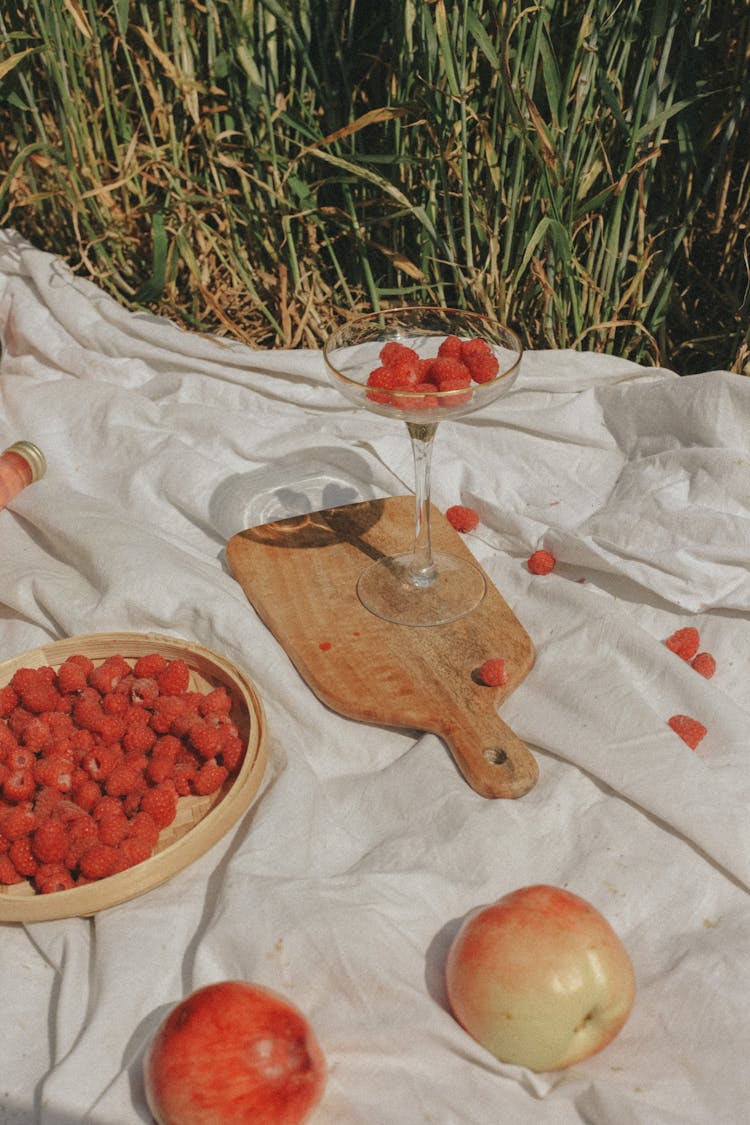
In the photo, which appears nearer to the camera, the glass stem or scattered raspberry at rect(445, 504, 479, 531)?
the glass stem

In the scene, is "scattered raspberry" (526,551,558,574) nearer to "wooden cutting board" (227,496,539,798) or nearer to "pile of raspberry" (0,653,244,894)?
"wooden cutting board" (227,496,539,798)

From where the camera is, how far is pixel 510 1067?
99 centimetres

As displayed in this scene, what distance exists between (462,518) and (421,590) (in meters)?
0.22

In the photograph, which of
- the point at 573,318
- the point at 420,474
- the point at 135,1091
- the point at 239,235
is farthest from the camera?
the point at 239,235

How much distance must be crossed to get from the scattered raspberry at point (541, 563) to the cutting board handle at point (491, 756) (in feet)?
1.18

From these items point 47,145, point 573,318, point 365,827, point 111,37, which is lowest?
point 365,827

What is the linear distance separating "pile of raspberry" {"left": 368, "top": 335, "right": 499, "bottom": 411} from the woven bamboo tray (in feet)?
1.34

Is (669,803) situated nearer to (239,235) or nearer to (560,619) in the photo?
(560,619)

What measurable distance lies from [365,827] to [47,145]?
1.47 m

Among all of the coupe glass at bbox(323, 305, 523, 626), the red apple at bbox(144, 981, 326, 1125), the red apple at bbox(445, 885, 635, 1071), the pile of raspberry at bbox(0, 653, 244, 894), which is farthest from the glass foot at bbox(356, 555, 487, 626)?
the red apple at bbox(144, 981, 326, 1125)

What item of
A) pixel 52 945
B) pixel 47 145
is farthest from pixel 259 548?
pixel 47 145

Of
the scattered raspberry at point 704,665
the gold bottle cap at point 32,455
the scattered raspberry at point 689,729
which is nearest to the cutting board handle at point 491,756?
the scattered raspberry at point 689,729

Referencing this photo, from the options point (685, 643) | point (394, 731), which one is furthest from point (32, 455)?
point (685, 643)

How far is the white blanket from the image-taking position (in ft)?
3.34
